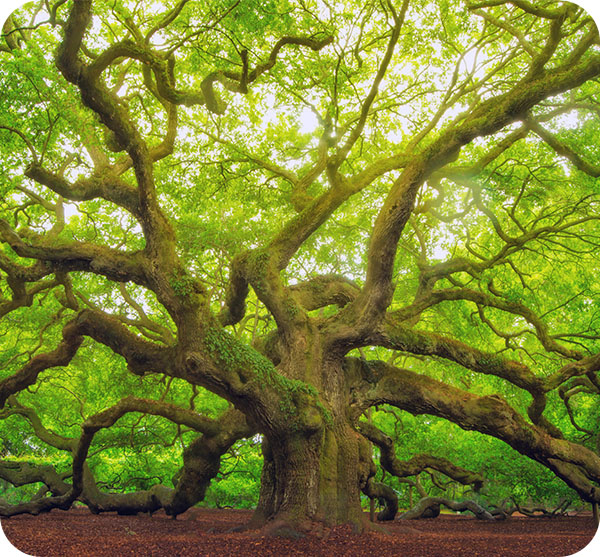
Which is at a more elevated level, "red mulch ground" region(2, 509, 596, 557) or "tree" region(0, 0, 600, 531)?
"tree" region(0, 0, 600, 531)

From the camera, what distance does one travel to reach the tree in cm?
714

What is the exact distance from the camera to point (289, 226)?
898 centimetres

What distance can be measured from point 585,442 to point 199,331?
38.1 feet

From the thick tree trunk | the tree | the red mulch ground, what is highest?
the tree

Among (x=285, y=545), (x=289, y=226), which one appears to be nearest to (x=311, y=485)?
(x=285, y=545)

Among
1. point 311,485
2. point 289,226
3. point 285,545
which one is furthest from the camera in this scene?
point 289,226

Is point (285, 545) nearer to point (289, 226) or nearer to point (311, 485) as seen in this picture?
point (311, 485)

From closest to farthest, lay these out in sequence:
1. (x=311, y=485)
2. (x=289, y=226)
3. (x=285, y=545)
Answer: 1. (x=285, y=545)
2. (x=311, y=485)
3. (x=289, y=226)

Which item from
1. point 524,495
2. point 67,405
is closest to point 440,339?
point 524,495

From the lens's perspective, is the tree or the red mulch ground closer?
the red mulch ground

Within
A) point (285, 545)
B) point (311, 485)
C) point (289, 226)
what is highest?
point (289, 226)

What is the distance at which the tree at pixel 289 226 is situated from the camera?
714 centimetres

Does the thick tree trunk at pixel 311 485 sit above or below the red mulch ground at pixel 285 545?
above

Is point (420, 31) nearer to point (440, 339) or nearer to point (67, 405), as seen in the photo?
point (440, 339)
